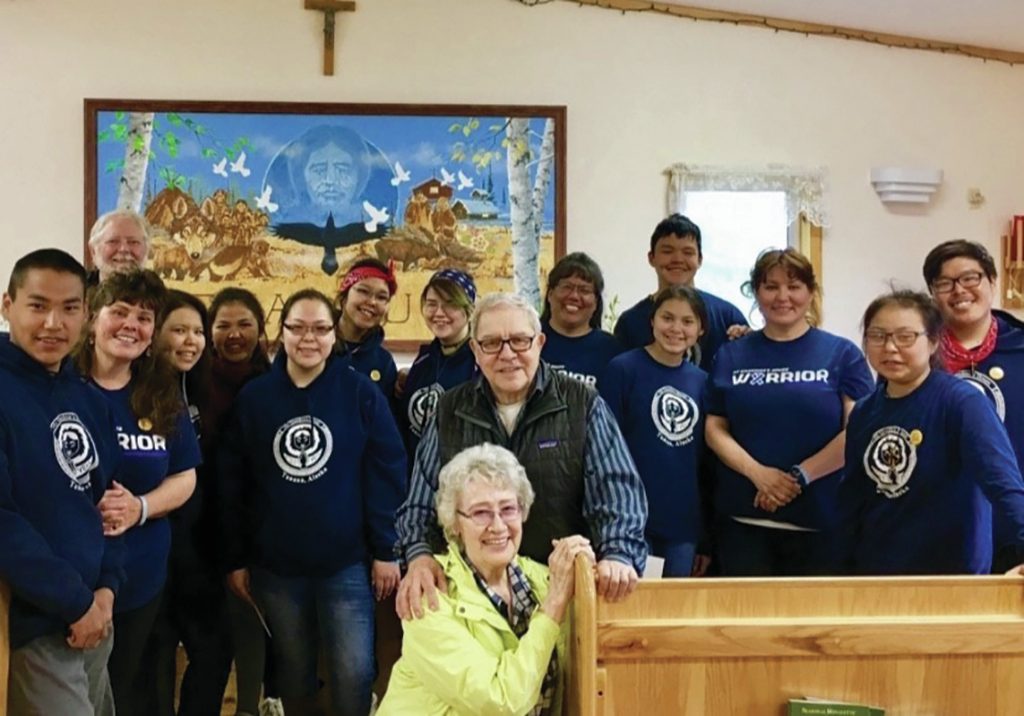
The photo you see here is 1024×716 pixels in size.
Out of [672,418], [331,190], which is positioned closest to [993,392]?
[672,418]

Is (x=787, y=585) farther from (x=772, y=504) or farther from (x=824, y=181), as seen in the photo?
(x=824, y=181)

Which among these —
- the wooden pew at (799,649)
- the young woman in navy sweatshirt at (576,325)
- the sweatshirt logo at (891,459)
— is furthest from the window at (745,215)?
the wooden pew at (799,649)

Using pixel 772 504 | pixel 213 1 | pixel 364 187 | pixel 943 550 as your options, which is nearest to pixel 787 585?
pixel 943 550

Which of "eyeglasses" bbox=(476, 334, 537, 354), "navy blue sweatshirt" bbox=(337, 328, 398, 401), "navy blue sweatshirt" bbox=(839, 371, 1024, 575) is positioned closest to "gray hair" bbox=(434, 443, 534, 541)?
"eyeglasses" bbox=(476, 334, 537, 354)

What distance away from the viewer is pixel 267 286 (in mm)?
4879

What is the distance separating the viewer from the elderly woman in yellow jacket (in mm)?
1757

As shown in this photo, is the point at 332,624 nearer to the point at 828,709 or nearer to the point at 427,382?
the point at 427,382

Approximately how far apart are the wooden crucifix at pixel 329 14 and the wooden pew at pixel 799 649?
147 inches

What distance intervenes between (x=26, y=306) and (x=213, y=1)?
11.0 feet

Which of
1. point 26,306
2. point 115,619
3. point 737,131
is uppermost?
point 737,131

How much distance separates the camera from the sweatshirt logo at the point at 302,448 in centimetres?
264

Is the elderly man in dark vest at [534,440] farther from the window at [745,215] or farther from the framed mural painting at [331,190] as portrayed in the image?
the window at [745,215]

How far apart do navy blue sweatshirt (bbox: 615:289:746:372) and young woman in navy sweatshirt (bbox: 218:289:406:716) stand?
0.93 metres

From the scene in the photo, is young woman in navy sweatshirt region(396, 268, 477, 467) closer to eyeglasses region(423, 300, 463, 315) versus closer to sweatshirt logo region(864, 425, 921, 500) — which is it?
eyeglasses region(423, 300, 463, 315)
